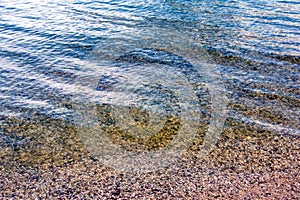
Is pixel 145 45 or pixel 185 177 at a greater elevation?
pixel 145 45

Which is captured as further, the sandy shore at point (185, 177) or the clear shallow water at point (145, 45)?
the clear shallow water at point (145, 45)

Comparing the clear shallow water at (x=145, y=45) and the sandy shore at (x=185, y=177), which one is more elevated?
the clear shallow water at (x=145, y=45)

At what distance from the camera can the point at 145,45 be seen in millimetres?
11047

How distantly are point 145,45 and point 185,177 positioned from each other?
19.6 ft

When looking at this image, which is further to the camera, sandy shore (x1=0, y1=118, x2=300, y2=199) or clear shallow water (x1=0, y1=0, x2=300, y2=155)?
clear shallow water (x1=0, y1=0, x2=300, y2=155)

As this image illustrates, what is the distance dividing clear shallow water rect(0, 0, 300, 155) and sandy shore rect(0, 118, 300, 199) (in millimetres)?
917

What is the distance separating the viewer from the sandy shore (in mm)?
5527

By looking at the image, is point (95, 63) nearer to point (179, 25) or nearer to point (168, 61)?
point (168, 61)

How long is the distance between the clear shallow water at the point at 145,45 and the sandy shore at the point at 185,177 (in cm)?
92

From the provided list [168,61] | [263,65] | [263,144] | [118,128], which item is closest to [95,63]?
[168,61]

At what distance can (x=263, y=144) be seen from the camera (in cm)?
661

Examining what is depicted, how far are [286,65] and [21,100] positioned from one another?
21.7ft

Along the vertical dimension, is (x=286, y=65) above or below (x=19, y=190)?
above

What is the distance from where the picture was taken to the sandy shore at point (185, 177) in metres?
5.53
